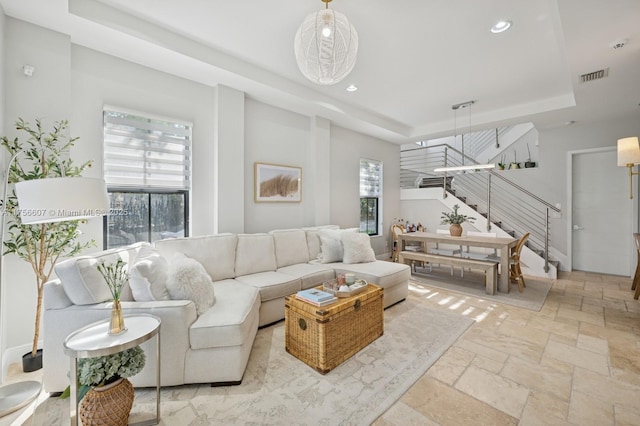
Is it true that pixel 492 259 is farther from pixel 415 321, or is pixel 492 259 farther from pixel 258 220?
pixel 258 220

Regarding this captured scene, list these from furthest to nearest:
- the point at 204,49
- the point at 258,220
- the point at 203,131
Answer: the point at 258,220
the point at 203,131
the point at 204,49

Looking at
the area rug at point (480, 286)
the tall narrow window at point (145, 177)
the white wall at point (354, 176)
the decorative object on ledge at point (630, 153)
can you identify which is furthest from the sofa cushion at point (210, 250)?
the decorative object on ledge at point (630, 153)

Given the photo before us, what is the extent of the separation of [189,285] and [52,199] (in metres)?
1.04

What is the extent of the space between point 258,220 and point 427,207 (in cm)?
454

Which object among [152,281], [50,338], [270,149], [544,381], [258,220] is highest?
[270,149]

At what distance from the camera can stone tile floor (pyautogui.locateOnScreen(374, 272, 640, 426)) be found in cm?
176

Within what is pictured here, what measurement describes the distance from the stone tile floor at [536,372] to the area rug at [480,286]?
24cm

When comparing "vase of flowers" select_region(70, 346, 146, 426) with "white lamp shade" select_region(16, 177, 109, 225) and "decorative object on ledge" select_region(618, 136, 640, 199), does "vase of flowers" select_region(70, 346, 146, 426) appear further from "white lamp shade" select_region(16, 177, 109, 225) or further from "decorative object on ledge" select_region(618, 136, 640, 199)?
"decorative object on ledge" select_region(618, 136, 640, 199)

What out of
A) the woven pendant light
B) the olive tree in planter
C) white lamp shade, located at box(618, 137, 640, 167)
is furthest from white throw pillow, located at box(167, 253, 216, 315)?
white lamp shade, located at box(618, 137, 640, 167)

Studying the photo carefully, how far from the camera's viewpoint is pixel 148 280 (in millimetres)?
2070

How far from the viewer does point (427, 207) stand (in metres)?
6.96

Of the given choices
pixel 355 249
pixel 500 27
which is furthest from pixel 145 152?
pixel 500 27

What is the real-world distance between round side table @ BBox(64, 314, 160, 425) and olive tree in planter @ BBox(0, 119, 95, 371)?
107 centimetres

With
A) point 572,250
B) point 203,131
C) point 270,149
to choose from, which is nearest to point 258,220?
point 270,149
